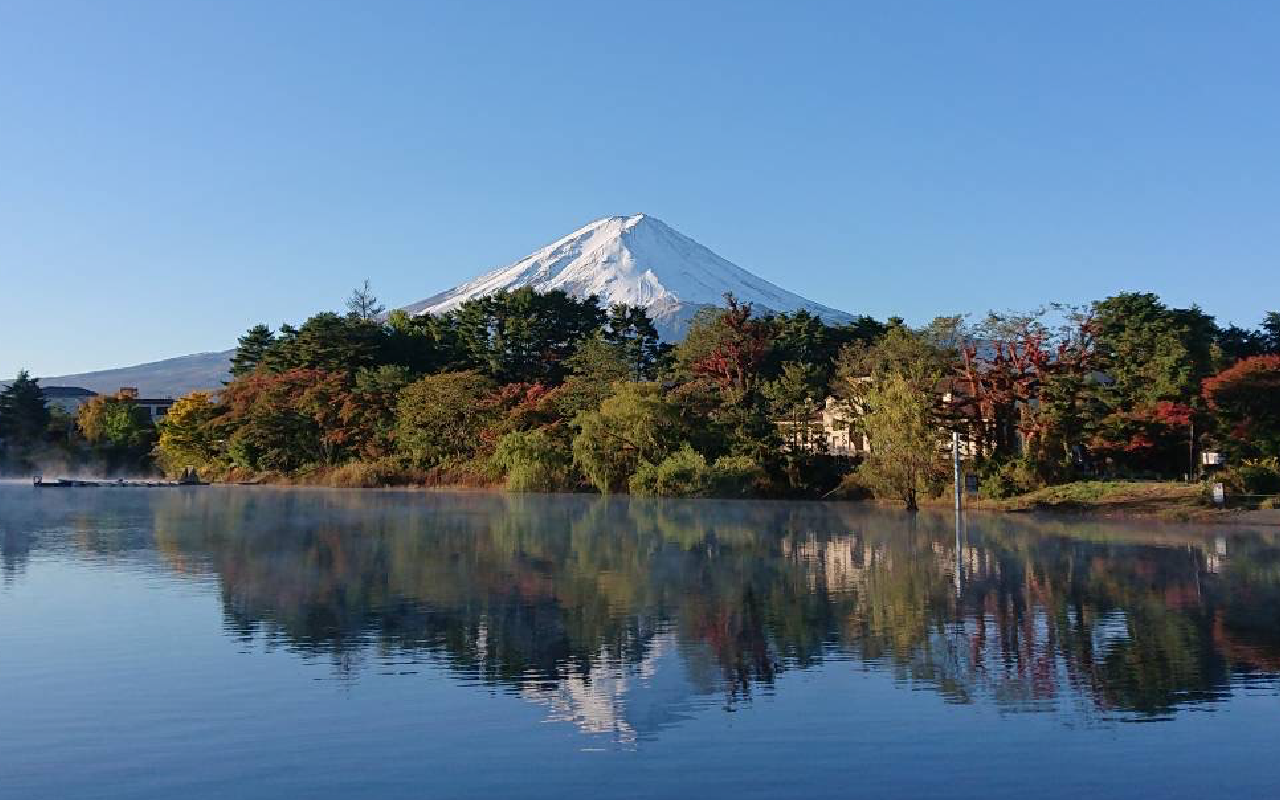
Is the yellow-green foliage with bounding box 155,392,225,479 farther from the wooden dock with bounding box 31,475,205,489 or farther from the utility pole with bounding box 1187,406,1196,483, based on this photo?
the utility pole with bounding box 1187,406,1196,483

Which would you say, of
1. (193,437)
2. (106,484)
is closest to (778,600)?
(106,484)

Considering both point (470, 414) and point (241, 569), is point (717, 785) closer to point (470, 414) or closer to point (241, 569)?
point (241, 569)

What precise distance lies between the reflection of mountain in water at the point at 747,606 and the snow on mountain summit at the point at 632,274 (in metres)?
106

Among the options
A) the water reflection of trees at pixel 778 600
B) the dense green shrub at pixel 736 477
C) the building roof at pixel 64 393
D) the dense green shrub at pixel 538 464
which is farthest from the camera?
the building roof at pixel 64 393

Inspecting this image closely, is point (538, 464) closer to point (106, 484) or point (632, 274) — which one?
point (106, 484)

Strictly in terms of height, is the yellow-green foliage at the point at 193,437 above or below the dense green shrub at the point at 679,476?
above

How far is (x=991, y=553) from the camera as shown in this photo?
75.3 feet

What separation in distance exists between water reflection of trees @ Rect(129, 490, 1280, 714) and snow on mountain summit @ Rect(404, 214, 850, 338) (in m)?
106

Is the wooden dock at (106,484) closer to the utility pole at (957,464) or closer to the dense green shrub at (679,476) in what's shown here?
the dense green shrub at (679,476)

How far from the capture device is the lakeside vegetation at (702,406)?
36938mm

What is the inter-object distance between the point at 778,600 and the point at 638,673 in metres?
5.24

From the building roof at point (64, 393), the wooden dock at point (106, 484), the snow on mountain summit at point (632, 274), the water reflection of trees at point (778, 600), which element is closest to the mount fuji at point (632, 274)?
the snow on mountain summit at point (632, 274)

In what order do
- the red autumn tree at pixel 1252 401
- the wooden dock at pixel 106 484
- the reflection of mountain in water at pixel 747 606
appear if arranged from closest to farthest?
the reflection of mountain in water at pixel 747 606 → the red autumn tree at pixel 1252 401 → the wooden dock at pixel 106 484

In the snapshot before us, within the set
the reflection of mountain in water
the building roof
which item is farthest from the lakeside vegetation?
the building roof
